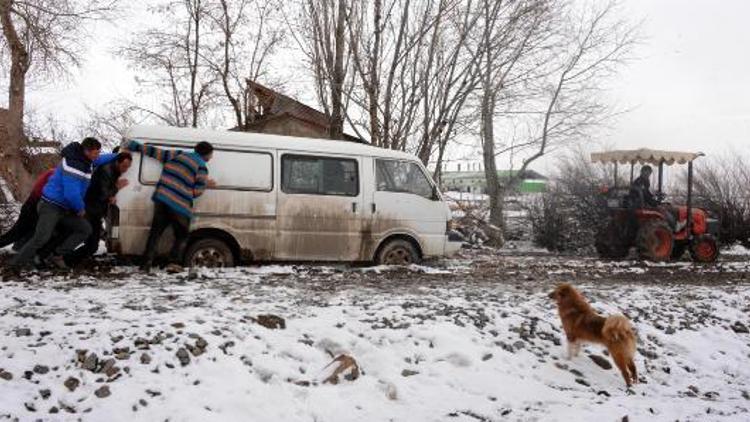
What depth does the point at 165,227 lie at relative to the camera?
8703mm

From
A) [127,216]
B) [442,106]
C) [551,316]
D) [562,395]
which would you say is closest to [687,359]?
[551,316]

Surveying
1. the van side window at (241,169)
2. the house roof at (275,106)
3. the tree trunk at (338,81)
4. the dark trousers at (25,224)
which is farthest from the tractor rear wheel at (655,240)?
the house roof at (275,106)

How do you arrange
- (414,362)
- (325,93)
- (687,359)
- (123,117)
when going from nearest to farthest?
1. (414,362)
2. (687,359)
3. (325,93)
4. (123,117)

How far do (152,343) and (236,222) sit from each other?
4.11m

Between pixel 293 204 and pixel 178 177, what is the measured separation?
180 cm

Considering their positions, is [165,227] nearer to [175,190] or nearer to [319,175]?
[175,190]

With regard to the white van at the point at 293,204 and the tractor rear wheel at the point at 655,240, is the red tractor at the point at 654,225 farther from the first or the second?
the white van at the point at 293,204

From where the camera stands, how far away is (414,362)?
230 inches

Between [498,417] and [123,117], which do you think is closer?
[498,417]

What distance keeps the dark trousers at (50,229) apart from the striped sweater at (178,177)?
3.45ft

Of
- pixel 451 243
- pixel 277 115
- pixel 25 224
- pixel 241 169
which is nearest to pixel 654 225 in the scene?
pixel 451 243

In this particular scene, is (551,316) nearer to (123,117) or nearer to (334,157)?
(334,157)

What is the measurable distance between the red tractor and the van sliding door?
23.4ft

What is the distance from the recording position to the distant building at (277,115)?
26.9m
